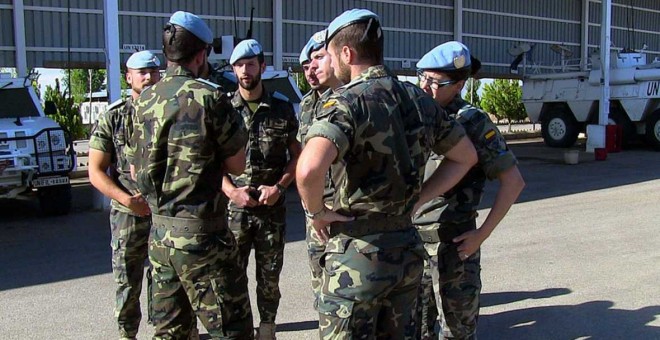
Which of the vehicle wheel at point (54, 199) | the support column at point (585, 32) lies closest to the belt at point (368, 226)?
the vehicle wheel at point (54, 199)

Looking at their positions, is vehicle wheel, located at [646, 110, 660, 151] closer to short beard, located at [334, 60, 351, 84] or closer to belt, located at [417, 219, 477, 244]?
belt, located at [417, 219, 477, 244]

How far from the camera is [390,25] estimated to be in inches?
734

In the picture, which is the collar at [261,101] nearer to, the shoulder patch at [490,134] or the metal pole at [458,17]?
the shoulder patch at [490,134]

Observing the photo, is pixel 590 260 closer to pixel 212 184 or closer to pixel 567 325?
pixel 567 325

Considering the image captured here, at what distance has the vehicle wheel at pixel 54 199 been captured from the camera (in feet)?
30.9

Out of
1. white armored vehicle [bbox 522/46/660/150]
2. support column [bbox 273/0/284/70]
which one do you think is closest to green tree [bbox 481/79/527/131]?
white armored vehicle [bbox 522/46/660/150]

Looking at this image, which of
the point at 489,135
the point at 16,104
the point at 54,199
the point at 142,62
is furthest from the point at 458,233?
the point at 16,104

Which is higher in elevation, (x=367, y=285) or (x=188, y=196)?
(x=188, y=196)

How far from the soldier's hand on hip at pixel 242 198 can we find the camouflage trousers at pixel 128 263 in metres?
0.50

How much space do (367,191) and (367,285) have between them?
339 mm

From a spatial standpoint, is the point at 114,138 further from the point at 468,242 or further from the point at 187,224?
the point at 468,242

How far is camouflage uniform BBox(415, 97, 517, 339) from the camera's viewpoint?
341 centimetres

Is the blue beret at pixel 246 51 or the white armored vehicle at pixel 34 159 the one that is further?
the white armored vehicle at pixel 34 159

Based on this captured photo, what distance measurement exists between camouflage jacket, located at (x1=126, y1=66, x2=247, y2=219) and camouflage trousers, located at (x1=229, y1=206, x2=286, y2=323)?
1.20 metres
